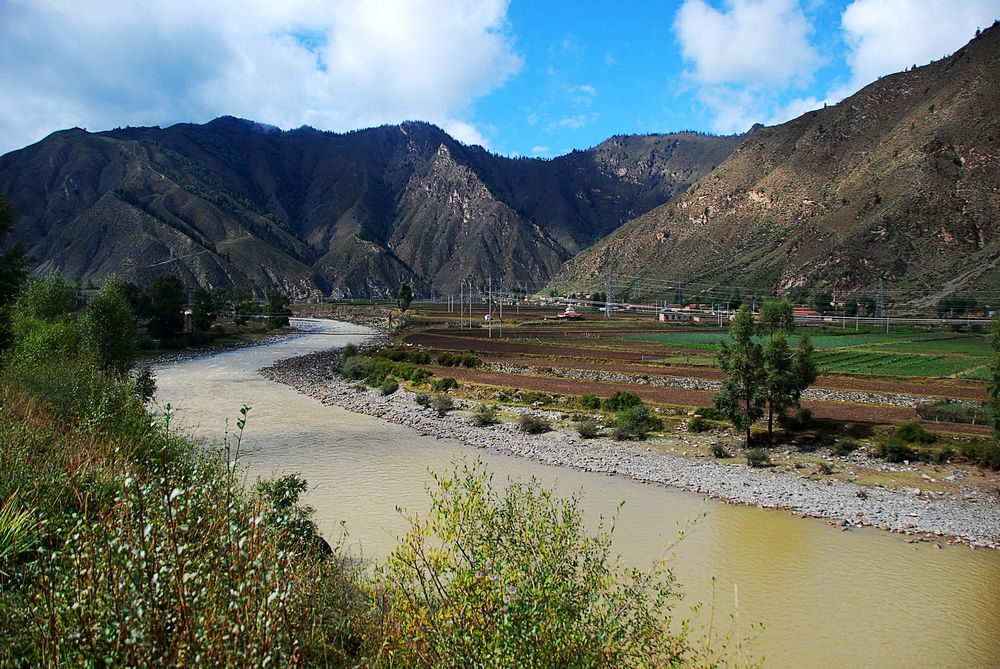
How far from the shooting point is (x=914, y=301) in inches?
3435

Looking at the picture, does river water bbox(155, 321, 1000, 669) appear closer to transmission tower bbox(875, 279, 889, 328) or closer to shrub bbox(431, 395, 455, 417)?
shrub bbox(431, 395, 455, 417)

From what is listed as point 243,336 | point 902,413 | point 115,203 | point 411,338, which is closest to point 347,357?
point 411,338

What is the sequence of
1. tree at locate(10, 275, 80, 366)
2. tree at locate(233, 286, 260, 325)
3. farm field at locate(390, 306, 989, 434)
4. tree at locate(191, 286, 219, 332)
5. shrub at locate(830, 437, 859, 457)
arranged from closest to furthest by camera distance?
tree at locate(10, 275, 80, 366)
shrub at locate(830, 437, 859, 457)
farm field at locate(390, 306, 989, 434)
tree at locate(191, 286, 219, 332)
tree at locate(233, 286, 260, 325)

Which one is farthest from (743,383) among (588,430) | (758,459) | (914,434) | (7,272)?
(7,272)

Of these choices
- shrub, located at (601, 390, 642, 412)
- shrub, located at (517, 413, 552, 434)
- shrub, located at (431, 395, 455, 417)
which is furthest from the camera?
shrub, located at (431, 395, 455, 417)

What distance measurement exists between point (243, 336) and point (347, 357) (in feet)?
120

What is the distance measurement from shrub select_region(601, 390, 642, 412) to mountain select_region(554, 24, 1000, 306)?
71882 millimetres

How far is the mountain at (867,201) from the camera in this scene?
93.3 metres

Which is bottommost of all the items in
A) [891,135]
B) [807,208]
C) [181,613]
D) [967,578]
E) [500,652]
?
[967,578]

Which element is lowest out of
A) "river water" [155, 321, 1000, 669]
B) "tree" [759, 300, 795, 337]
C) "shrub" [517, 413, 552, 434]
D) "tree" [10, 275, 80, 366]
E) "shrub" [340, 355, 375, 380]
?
"river water" [155, 321, 1000, 669]

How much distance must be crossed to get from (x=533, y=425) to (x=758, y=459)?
1232 centimetres

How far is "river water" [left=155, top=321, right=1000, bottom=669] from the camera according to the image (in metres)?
13.2

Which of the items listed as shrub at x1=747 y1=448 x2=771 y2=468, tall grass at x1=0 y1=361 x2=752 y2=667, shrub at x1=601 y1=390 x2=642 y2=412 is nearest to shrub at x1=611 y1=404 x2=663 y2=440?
shrub at x1=601 y1=390 x2=642 y2=412

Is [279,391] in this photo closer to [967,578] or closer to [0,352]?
[0,352]
